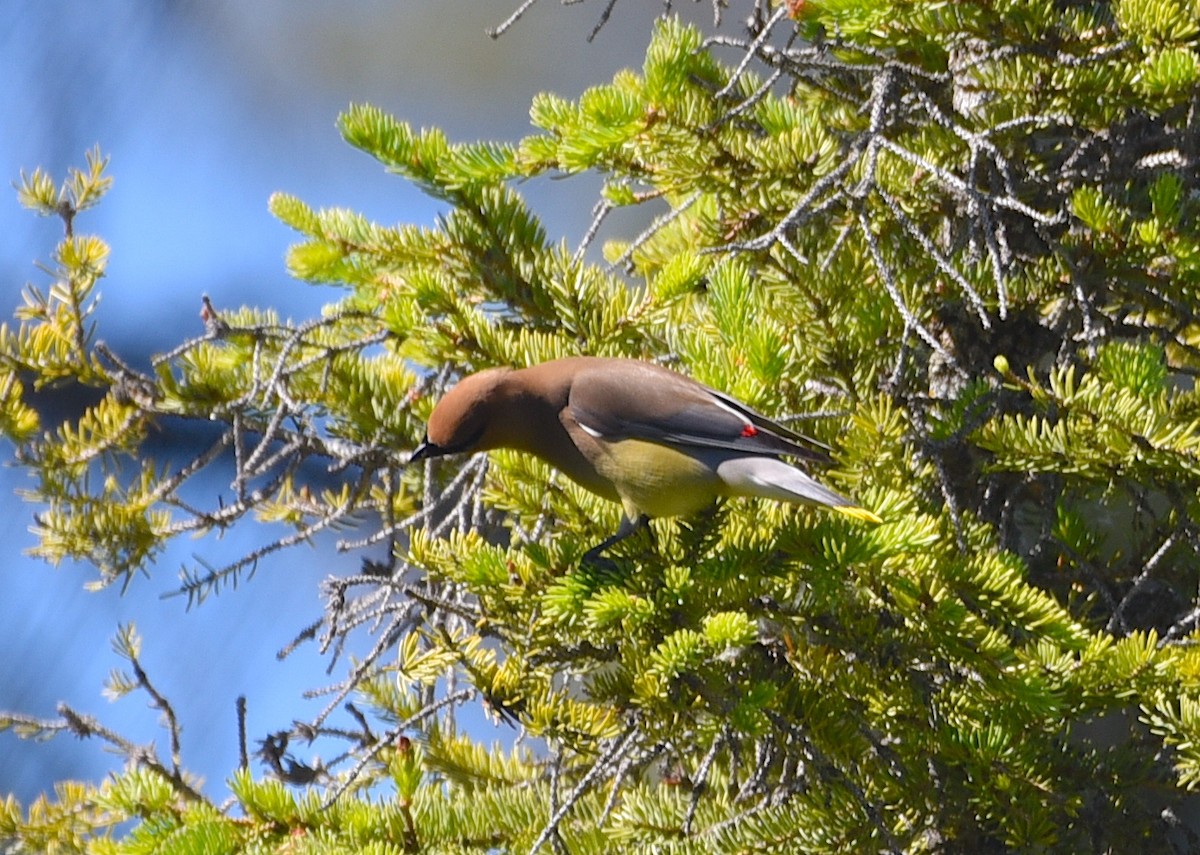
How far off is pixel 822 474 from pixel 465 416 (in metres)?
0.42

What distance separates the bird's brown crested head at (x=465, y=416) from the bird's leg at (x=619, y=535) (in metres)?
0.20

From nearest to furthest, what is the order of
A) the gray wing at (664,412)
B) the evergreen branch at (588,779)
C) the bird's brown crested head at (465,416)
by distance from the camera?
the evergreen branch at (588,779) → the gray wing at (664,412) → the bird's brown crested head at (465,416)

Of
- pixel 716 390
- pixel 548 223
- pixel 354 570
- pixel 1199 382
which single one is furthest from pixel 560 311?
pixel 548 223

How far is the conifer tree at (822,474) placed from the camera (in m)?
1.31

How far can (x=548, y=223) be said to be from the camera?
143 inches

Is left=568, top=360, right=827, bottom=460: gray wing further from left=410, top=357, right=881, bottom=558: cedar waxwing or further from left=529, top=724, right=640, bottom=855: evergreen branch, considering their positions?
left=529, top=724, right=640, bottom=855: evergreen branch

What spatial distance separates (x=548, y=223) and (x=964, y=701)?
97.9 inches

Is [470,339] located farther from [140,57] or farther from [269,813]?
[140,57]

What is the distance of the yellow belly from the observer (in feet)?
4.90

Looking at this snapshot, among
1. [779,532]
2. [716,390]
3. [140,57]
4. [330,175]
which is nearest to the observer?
[779,532]

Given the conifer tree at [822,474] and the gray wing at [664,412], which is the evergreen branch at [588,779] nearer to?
the conifer tree at [822,474]

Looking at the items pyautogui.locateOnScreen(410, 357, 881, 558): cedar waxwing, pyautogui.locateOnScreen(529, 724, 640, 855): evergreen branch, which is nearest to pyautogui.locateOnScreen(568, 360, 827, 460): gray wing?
pyautogui.locateOnScreen(410, 357, 881, 558): cedar waxwing

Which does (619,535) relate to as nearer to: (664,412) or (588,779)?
(664,412)

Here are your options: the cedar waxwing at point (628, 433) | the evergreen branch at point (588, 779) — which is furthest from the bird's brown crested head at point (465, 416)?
the evergreen branch at point (588, 779)
